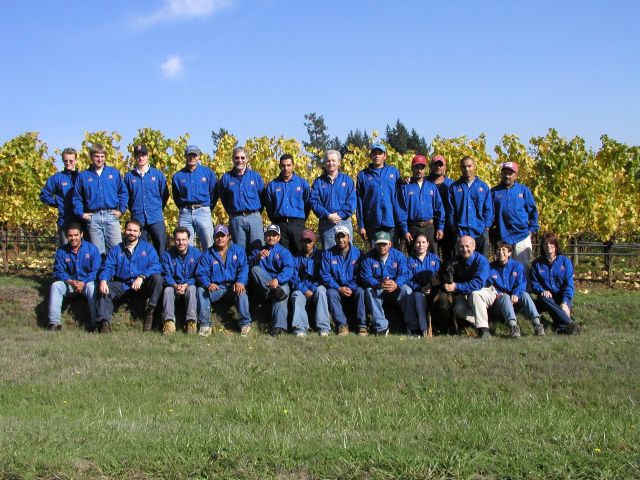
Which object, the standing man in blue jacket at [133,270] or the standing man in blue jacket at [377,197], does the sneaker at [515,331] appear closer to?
the standing man in blue jacket at [377,197]

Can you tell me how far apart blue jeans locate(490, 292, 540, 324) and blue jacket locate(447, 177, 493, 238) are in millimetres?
1165

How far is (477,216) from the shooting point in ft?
32.6

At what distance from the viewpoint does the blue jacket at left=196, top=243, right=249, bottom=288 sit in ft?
31.5

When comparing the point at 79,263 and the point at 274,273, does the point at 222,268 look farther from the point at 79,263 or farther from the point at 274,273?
the point at 79,263

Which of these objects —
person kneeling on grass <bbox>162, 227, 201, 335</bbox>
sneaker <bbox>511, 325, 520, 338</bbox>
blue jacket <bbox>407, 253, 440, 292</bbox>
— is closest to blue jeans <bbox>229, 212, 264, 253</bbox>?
person kneeling on grass <bbox>162, 227, 201, 335</bbox>

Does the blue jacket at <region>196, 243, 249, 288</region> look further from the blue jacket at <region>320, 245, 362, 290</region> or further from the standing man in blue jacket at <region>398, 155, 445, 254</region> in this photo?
the standing man in blue jacket at <region>398, 155, 445, 254</region>

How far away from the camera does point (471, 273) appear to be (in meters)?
9.32

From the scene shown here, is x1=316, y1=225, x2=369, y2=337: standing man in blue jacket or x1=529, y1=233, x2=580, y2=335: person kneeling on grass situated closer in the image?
x1=316, y1=225, x2=369, y2=337: standing man in blue jacket

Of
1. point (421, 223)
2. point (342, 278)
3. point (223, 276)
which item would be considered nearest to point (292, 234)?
point (342, 278)

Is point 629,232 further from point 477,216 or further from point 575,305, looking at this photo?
point 477,216

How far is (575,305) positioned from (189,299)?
19.6 ft

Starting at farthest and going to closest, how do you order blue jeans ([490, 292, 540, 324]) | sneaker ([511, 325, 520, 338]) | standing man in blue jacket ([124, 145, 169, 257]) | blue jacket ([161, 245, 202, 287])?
1. standing man in blue jacket ([124, 145, 169, 257])
2. blue jacket ([161, 245, 202, 287])
3. blue jeans ([490, 292, 540, 324])
4. sneaker ([511, 325, 520, 338])

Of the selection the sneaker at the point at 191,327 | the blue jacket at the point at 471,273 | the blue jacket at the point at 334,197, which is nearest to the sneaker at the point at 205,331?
the sneaker at the point at 191,327

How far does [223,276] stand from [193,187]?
148cm
